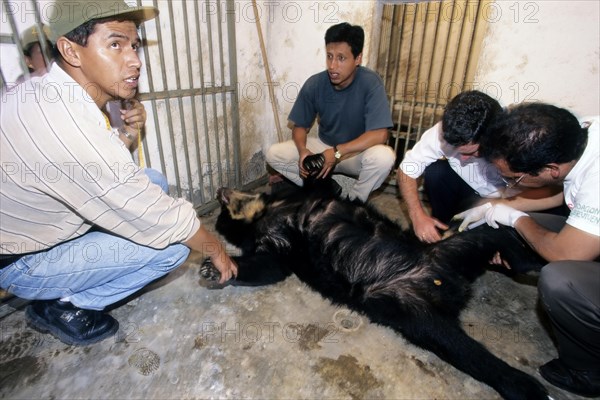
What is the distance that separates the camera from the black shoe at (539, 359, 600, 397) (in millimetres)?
1490

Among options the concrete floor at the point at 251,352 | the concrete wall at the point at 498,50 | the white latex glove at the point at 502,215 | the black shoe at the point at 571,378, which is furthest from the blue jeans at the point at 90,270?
the concrete wall at the point at 498,50

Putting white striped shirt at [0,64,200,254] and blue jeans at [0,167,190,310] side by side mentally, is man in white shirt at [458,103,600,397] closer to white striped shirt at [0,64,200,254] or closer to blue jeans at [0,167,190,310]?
white striped shirt at [0,64,200,254]

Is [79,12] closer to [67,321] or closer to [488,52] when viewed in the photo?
[67,321]

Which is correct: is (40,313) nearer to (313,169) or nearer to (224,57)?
(313,169)

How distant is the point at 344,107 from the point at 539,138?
1.97 metres

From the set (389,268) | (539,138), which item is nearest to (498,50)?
(539,138)

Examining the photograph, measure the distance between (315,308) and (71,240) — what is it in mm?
1398

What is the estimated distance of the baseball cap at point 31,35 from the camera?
1.77 meters

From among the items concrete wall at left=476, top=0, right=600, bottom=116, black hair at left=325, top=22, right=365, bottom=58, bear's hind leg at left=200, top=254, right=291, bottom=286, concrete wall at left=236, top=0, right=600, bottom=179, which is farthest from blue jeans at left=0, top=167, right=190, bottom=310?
concrete wall at left=476, top=0, right=600, bottom=116

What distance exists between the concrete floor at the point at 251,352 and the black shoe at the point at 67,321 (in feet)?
0.21

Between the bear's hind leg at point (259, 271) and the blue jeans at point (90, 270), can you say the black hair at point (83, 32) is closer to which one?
the blue jeans at point (90, 270)

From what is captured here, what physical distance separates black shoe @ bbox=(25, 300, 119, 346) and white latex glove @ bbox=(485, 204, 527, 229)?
2334mm

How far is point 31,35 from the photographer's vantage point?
181 cm

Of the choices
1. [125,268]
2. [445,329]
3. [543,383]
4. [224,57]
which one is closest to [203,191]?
[224,57]
